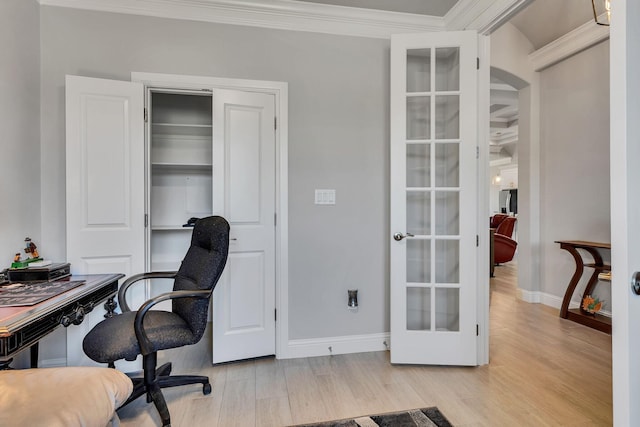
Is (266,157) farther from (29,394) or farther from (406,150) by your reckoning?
(29,394)

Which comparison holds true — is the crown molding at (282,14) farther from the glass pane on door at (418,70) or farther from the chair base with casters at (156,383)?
the chair base with casters at (156,383)

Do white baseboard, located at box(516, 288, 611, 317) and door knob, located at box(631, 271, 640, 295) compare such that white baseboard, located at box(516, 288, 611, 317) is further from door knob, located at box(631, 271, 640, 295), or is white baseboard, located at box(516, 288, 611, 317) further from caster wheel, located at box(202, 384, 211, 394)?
caster wheel, located at box(202, 384, 211, 394)

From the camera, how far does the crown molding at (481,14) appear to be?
2068mm

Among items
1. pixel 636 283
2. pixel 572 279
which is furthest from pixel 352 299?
pixel 572 279

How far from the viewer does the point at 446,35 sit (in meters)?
2.32

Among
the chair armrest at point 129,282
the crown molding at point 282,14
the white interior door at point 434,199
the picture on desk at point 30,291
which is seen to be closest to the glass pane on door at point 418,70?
the white interior door at point 434,199

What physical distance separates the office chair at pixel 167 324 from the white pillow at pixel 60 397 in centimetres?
67

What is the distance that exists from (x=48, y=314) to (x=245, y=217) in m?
1.27

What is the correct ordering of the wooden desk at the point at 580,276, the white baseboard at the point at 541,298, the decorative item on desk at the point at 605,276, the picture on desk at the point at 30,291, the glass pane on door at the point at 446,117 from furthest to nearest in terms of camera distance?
the white baseboard at the point at 541,298 → the wooden desk at the point at 580,276 → the decorative item on desk at the point at 605,276 → the glass pane on door at the point at 446,117 → the picture on desk at the point at 30,291

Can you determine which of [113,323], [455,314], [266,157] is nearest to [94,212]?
[113,323]

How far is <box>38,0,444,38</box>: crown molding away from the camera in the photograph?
2258 millimetres

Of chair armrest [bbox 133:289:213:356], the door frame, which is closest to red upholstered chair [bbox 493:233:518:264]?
the door frame

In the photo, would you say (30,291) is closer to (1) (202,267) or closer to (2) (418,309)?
(1) (202,267)

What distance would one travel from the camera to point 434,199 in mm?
2371
